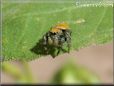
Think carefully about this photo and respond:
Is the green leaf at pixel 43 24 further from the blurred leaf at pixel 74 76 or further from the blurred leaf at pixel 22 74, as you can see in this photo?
the blurred leaf at pixel 74 76

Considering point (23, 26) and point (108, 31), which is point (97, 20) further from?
point (23, 26)

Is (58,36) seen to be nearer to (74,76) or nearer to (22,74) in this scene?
(22,74)

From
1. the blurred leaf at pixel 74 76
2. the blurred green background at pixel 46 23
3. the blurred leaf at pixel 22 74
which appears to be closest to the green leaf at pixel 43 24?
the blurred green background at pixel 46 23

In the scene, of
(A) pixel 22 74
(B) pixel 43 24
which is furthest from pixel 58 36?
(A) pixel 22 74

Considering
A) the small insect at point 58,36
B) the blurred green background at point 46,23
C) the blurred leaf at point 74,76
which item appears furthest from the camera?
the blurred leaf at point 74,76

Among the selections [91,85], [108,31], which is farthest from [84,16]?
[91,85]

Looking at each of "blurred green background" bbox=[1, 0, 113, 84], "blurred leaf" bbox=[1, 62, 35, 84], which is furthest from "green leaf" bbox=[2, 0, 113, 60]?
"blurred leaf" bbox=[1, 62, 35, 84]
